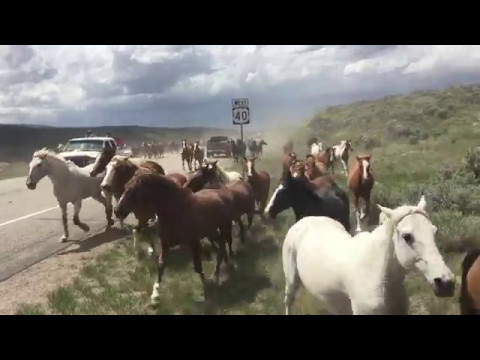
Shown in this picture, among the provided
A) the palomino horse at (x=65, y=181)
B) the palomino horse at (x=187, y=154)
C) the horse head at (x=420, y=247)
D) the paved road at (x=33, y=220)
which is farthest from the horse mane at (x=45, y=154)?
the horse head at (x=420, y=247)

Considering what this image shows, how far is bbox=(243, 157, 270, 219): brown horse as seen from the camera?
3963 millimetres

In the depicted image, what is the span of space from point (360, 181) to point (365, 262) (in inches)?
35.1

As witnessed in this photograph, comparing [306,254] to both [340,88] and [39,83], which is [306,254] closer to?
[340,88]

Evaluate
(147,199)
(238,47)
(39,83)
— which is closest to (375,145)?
(238,47)

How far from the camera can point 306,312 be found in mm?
3668

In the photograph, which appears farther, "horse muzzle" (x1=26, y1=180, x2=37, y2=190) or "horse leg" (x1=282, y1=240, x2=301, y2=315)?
"horse muzzle" (x1=26, y1=180, x2=37, y2=190)

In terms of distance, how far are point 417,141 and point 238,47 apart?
1502 mm

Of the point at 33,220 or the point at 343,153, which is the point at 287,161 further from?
the point at 33,220

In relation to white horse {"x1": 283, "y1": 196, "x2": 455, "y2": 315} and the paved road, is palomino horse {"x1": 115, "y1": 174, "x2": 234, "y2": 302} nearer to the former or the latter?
the paved road

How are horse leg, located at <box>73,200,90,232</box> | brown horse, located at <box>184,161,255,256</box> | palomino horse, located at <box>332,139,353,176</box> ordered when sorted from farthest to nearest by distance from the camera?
1. horse leg, located at <box>73,200,90,232</box>
2. brown horse, located at <box>184,161,255,256</box>
3. palomino horse, located at <box>332,139,353,176</box>

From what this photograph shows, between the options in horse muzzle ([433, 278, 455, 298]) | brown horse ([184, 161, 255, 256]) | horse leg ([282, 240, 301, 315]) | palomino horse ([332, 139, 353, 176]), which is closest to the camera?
horse muzzle ([433, 278, 455, 298])

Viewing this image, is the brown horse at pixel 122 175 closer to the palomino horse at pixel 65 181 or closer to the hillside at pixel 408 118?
the palomino horse at pixel 65 181

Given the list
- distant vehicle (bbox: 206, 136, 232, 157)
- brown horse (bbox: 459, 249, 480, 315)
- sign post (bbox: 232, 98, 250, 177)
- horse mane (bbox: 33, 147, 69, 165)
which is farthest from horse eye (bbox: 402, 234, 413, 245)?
horse mane (bbox: 33, 147, 69, 165)

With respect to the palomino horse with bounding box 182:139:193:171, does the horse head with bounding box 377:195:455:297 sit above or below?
below
